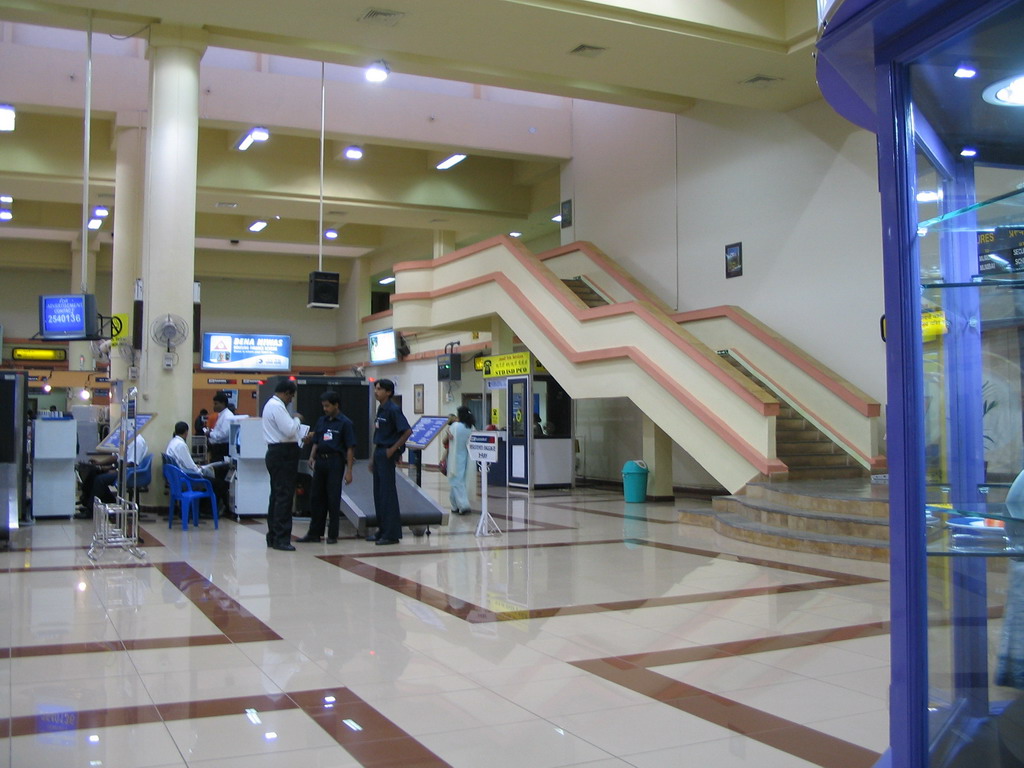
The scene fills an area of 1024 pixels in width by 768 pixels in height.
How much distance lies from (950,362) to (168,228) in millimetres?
11049

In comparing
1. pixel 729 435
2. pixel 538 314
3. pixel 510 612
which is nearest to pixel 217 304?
pixel 538 314

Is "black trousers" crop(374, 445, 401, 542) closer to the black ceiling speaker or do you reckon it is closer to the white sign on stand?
the white sign on stand

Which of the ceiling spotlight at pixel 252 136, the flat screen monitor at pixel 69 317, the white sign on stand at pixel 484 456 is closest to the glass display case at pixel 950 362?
the white sign on stand at pixel 484 456

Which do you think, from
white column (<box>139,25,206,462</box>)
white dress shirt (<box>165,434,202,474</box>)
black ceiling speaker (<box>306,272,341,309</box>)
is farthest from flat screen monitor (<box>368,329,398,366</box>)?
white dress shirt (<box>165,434,202,474</box>)

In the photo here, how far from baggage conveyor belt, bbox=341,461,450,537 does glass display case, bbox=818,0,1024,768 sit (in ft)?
25.0

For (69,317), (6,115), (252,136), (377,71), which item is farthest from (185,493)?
(252,136)

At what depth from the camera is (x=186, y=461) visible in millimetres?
10734

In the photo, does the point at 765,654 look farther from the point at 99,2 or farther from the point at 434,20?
the point at 99,2

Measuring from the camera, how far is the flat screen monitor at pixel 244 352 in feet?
76.8

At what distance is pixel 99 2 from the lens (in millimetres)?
10789

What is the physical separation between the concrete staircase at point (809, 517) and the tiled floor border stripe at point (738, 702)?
2981 mm

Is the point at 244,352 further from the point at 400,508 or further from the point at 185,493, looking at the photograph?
the point at 400,508

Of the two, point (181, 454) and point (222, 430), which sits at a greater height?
point (222, 430)

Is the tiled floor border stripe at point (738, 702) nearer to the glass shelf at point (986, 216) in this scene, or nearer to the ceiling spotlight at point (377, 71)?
the glass shelf at point (986, 216)
